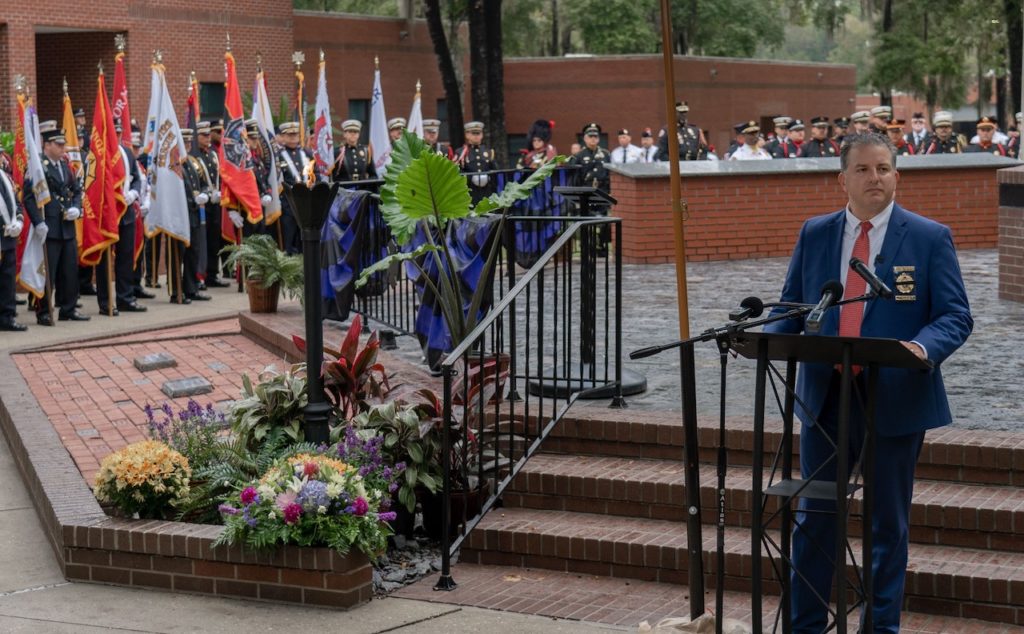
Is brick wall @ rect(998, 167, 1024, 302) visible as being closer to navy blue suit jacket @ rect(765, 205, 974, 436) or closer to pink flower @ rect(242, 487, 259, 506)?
navy blue suit jacket @ rect(765, 205, 974, 436)

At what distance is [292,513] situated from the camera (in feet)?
20.3

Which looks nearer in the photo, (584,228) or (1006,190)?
(584,228)

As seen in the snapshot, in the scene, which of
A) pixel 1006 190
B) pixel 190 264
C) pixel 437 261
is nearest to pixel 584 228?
pixel 437 261

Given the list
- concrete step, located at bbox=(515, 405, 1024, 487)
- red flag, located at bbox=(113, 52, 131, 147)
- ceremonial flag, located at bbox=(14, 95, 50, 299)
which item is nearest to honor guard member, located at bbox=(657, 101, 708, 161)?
red flag, located at bbox=(113, 52, 131, 147)

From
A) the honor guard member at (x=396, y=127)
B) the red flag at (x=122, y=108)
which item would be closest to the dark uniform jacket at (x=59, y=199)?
the red flag at (x=122, y=108)

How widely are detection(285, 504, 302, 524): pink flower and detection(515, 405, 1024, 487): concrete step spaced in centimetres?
171

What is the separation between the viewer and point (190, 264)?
16.4 m

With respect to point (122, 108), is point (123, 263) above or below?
below

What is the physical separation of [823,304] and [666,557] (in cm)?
245

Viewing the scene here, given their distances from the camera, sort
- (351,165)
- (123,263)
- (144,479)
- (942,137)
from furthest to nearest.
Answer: (942,137) → (351,165) → (123,263) → (144,479)

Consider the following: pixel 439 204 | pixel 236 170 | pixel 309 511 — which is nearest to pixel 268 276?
pixel 439 204

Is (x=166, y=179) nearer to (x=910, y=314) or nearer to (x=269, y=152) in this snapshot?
(x=269, y=152)

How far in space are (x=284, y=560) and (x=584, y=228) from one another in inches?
110

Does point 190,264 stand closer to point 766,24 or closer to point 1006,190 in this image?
point 1006,190
